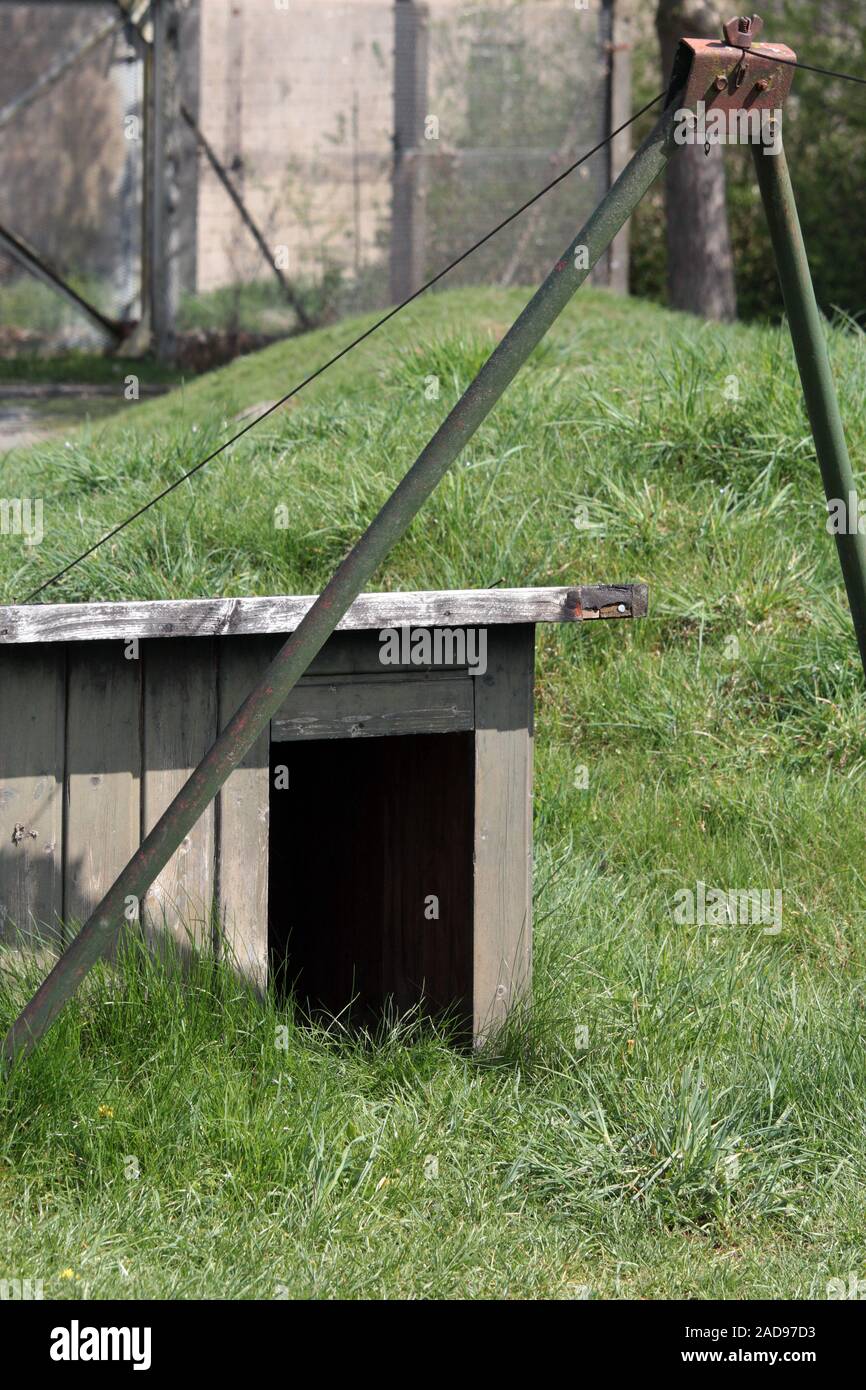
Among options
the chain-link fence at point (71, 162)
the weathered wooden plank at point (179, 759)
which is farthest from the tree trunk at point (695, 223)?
the weathered wooden plank at point (179, 759)

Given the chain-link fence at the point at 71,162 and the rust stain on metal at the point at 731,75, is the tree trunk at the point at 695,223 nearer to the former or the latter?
the chain-link fence at the point at 71,162

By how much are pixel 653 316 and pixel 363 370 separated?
2314mm

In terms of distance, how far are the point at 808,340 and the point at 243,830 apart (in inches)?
67.5

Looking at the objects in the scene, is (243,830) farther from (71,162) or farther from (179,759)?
(71,162)

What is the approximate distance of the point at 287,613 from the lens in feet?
11.8

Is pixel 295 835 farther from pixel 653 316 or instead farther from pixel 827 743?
pixel 653 316

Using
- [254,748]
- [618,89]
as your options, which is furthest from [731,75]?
[618,89]

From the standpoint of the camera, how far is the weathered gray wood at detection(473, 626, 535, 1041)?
3947 mm

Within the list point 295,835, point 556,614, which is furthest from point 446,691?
point 295,835

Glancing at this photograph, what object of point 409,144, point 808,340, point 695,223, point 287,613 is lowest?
point 287,613

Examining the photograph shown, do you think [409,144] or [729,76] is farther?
[409,144]

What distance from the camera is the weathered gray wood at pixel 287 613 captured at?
3.40 m

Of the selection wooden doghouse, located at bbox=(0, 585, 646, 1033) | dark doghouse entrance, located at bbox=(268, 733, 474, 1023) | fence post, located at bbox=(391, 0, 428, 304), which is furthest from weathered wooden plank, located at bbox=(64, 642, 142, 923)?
fence post, located at bbox=(391, 0, 428, 304)

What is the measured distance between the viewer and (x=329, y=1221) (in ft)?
10.6
